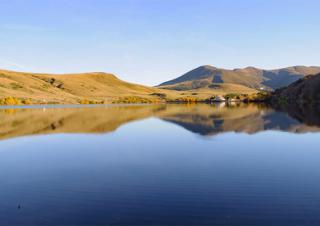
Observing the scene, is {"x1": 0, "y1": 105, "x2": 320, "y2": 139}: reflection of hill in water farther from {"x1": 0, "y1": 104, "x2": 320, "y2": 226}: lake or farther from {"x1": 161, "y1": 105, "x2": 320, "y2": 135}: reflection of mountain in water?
{"x1": 0, "y1": 104, "x2": 320, "y2": 226}: lake

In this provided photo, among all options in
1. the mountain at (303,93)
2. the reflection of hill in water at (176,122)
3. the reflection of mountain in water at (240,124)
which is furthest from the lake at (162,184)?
the mountain at (303,93)

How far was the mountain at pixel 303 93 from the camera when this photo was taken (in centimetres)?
12938

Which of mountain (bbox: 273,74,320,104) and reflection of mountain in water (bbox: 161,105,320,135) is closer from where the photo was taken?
reflection of mountain in water (bbox: 161,105,320,135)

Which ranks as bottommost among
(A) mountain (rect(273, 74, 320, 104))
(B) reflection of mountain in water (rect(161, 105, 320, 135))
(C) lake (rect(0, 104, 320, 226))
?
(C) lake (rect(0, 104, 320, 226))

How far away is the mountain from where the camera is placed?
12938 centimetres

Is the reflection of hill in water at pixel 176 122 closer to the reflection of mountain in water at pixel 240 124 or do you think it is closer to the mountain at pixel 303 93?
the reflection of mountain in water at pixel 240 124

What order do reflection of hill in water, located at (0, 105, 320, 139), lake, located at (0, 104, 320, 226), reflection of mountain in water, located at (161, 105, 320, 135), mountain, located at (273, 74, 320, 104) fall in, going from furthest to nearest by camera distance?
mountain, located at (273, 74, 320, 104) → reflection of hill in water, located at (0, 105, 320, 139) → reflection of mountain in water, located at (161, 105, 320, 135) → lake, located at (0, 104, 320, 226)

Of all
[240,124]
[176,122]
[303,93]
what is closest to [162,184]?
[240,124]

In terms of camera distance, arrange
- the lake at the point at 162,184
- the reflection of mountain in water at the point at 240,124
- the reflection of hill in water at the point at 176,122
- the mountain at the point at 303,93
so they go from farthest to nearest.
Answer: the mountain at the point at 303,93 < the reflection of hill in water at the point at 176,122 < the reflection of mountain in water at the point at 240,124 < the lake at the point at 162,184

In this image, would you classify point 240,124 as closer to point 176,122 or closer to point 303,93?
point 176,122

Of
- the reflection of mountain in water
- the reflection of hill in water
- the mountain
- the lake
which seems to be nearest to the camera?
the lake

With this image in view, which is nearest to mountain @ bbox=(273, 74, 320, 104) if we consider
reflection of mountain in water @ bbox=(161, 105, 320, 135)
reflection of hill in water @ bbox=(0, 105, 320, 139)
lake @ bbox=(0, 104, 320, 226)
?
reflection of hill in water @ bbox=(0, 105, 320, 139)

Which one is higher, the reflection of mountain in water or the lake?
the reflection of mountain in water

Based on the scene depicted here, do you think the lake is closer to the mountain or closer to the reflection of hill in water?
the reflection of hill in water
